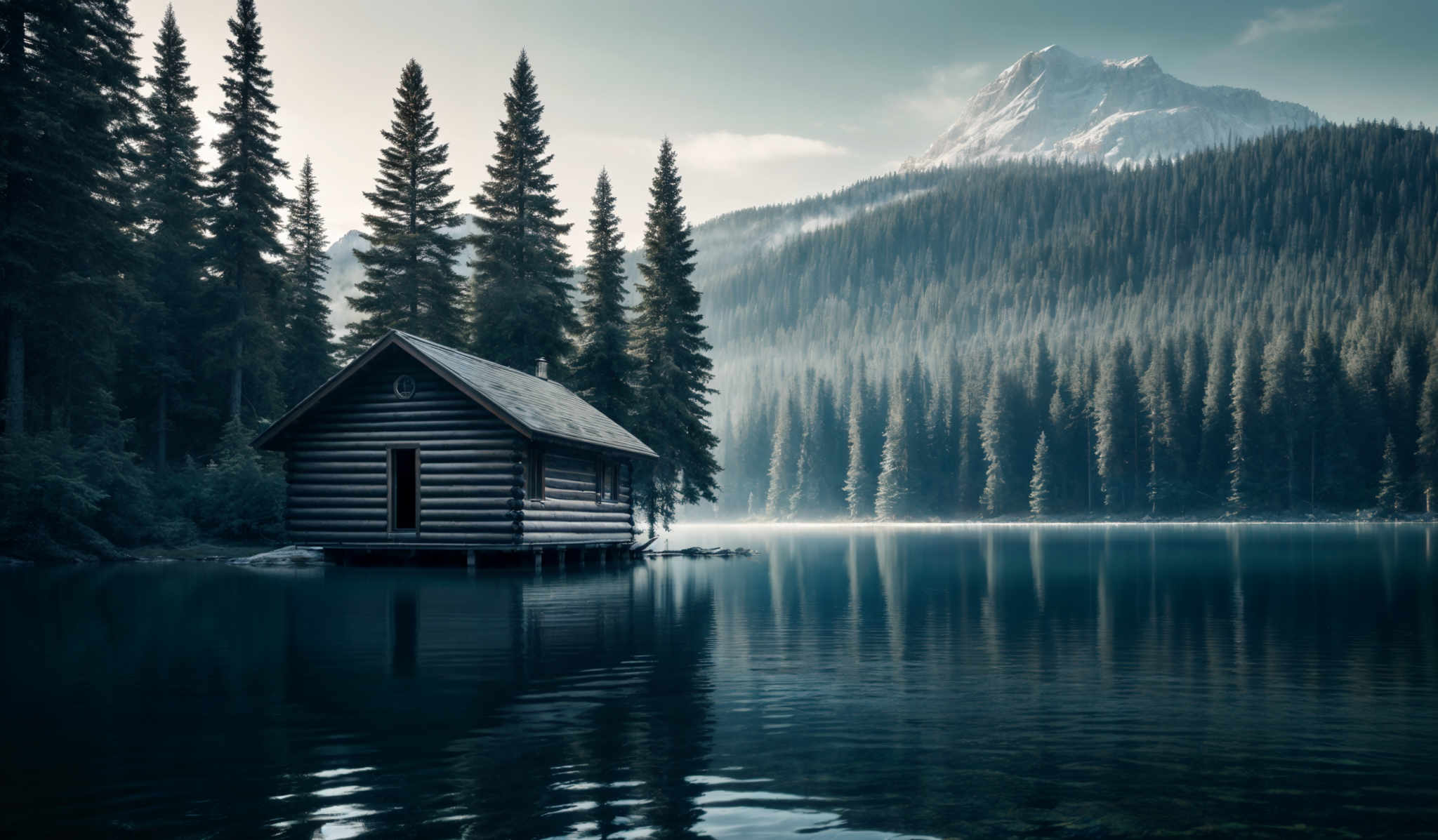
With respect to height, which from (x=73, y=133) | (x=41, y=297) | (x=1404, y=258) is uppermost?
(x=1404, y=258)

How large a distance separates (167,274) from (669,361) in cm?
2219

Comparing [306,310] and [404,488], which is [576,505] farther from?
[306,310]

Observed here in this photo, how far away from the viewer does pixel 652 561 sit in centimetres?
3897

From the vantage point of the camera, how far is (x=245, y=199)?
4381cm

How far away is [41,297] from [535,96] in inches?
926

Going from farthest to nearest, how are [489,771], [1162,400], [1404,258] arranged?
[1404,258] < [1162,400] < [489,771]

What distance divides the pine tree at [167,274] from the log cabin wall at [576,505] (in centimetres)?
1870

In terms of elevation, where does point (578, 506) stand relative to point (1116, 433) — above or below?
below

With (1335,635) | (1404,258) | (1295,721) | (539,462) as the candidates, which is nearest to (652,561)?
(539,462)

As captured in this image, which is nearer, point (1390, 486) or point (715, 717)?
point (715, 717)

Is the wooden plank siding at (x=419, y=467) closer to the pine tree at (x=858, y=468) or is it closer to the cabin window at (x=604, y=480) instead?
the cabin window at (x=604, y=480)

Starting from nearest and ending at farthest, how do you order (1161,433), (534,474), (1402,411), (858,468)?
1. (534,474)
2. (1402,411)
3. (1161,433)
4. (858,468)

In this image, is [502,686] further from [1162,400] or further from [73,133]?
[1162,400]

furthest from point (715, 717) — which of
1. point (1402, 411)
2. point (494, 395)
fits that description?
point (1402, 411)
